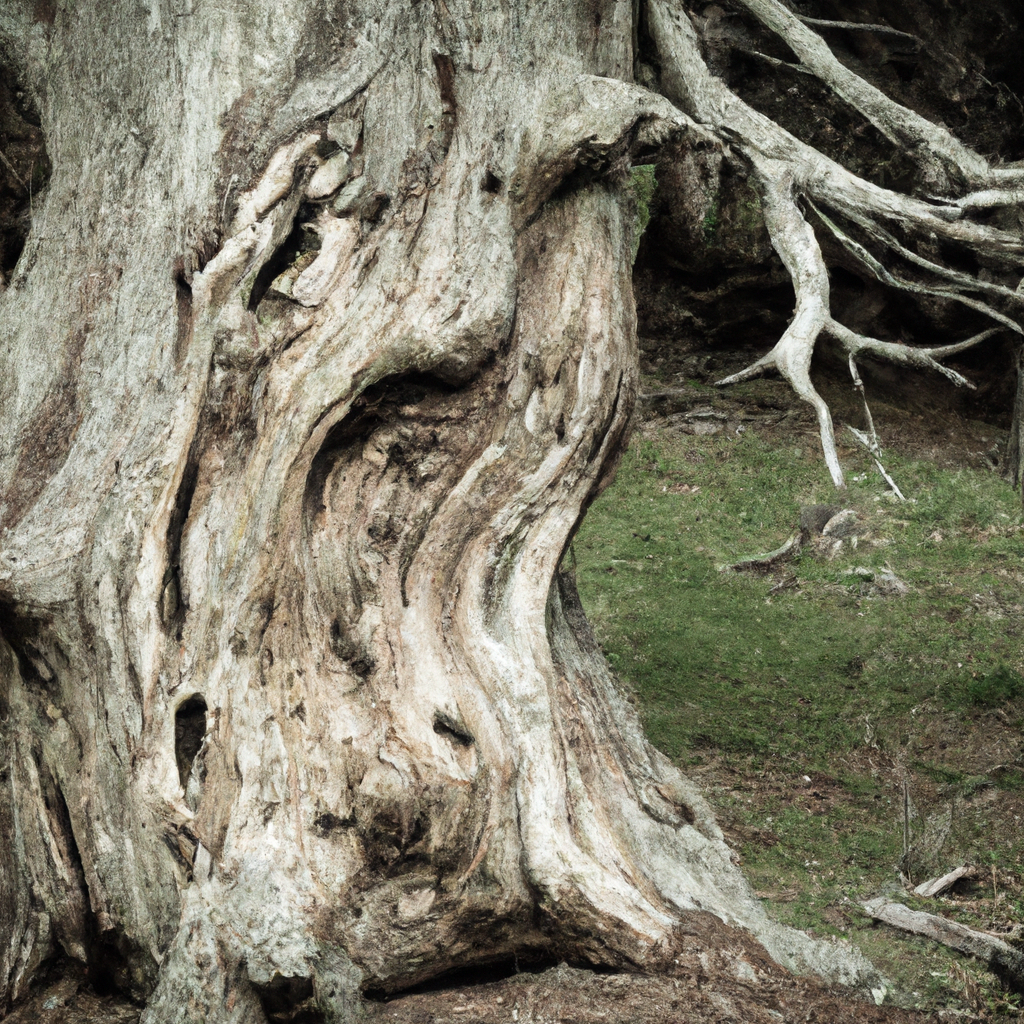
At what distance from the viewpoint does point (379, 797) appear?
3.72m

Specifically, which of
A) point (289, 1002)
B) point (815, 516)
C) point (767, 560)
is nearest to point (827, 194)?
point (289, 1002)

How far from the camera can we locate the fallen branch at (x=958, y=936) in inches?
153

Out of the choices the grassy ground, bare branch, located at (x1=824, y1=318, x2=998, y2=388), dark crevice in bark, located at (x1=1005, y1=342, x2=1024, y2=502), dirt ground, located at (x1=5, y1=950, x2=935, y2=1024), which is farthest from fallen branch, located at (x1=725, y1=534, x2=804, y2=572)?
dirt ground, located at (x1=5, y1=950, x2=935, y2=1024)

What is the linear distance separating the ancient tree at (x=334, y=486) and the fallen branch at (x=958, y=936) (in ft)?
1.74

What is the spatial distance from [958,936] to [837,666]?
11.2ft

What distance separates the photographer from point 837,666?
24.3 ft

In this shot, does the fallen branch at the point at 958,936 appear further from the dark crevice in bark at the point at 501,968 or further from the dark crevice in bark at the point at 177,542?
the dark crevice in bark at the point at 177,542

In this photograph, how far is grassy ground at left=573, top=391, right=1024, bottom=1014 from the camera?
4.91m

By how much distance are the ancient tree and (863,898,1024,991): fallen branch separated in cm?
53

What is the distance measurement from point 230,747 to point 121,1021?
1.02 m

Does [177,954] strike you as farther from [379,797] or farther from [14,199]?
[14,199]

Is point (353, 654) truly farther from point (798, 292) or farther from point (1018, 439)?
point (1018, 439)

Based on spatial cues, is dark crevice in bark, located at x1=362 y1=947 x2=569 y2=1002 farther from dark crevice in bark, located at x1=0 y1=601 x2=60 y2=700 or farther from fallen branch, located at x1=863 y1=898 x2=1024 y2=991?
dark crevice in bark, located at x1=0 y1=601 x2=60 y2=700

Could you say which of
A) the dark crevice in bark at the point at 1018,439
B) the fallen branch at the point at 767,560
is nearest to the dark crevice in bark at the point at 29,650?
the dark crevice in bark at the point at 1018,439
